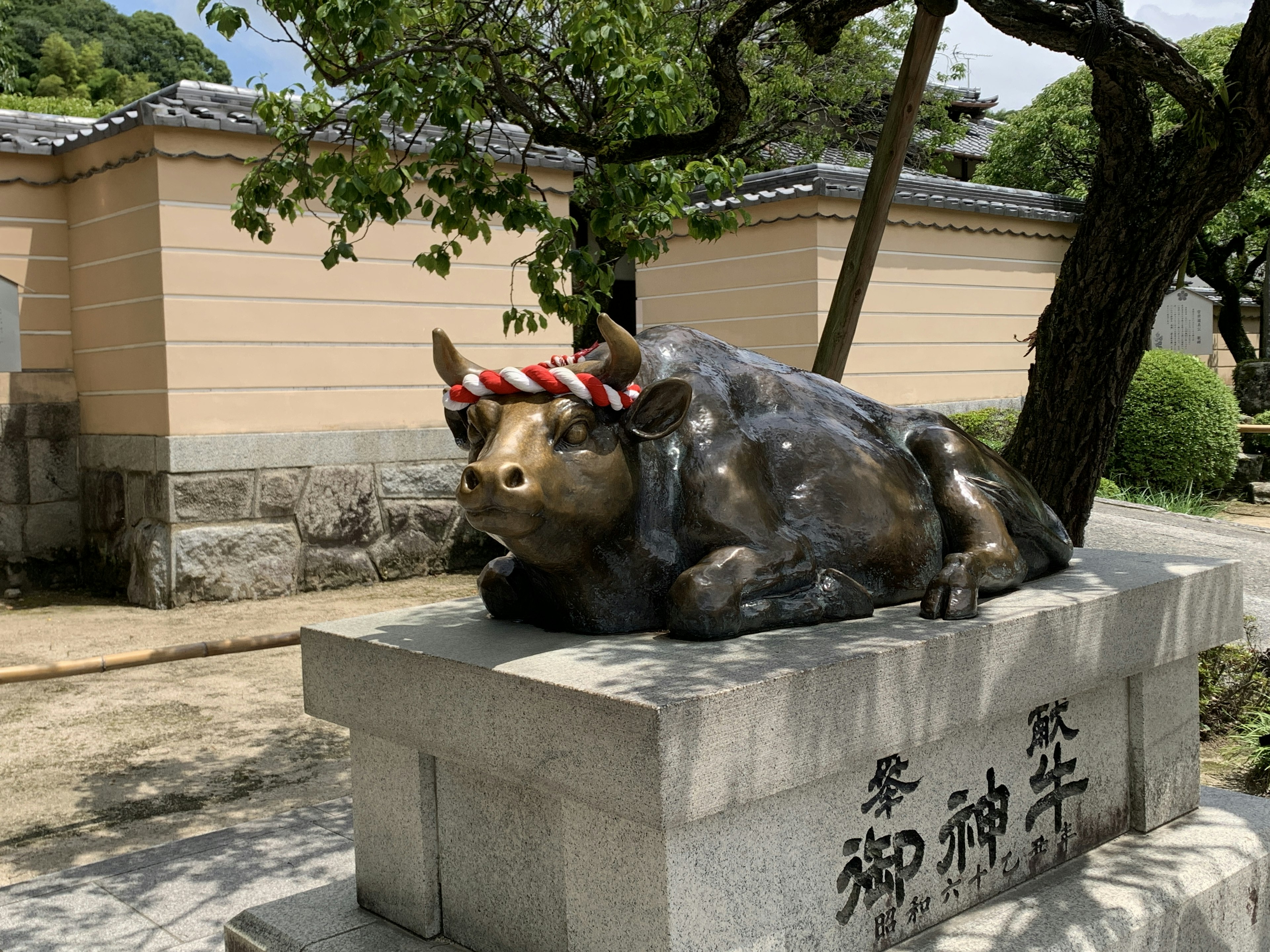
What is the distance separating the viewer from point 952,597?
3010 mm

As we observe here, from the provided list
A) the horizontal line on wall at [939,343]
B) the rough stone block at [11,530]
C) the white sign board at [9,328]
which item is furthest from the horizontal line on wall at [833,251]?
the rough stone block at [11,530]

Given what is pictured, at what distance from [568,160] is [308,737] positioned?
627 centimetres

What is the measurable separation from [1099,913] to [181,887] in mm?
2808

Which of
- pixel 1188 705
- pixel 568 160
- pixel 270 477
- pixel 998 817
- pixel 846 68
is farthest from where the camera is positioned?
pixel 846 68

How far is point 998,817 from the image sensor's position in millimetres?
3176

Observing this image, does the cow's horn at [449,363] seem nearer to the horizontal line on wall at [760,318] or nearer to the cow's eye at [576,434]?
the cow's eye at [576,434]

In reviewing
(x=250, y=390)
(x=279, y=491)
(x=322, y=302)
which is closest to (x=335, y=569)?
(x=279, y=491)

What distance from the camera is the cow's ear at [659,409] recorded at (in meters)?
2.76

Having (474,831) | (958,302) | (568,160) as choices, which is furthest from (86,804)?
(958,302)

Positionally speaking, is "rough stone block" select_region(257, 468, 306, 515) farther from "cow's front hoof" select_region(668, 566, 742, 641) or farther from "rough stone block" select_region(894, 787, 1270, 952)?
"rough stone block" select_region(894, 787, 1270, 952)

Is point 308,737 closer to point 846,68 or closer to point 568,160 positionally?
point 568,160

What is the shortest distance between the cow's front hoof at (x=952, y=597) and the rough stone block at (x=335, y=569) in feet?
22.9

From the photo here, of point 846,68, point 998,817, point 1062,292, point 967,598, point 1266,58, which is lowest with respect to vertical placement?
point 998,817

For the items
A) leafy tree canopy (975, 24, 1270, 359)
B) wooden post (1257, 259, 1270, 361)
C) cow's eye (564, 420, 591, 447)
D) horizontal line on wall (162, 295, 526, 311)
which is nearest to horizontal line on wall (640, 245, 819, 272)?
horizontal line on wall (162, 295, 526, 311)
